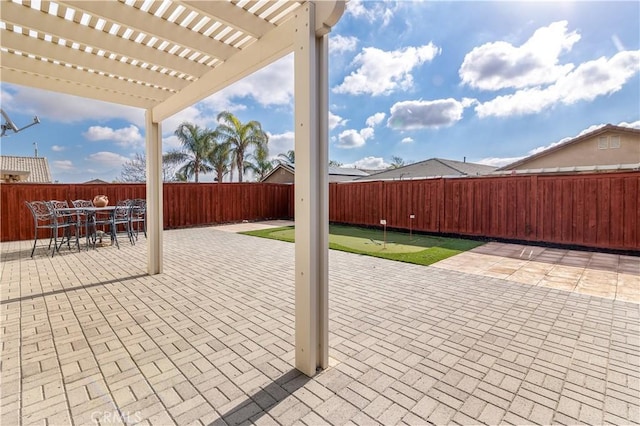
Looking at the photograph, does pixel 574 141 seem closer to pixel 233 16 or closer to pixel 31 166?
pixel 233 16

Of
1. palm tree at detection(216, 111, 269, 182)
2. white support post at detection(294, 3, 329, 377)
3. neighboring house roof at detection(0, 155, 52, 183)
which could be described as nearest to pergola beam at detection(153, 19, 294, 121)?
white support post at detection(294, 3, 329, 377)

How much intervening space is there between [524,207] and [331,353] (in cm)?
689

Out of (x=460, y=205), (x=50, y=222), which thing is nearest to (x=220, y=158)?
(x=50, y=222)

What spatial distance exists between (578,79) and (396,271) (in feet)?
72.7

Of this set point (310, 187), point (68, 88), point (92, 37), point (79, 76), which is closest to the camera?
point (310, 187)

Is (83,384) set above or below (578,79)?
below

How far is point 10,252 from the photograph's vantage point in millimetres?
6289

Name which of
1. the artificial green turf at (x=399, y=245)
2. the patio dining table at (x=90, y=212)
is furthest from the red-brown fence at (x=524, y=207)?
the patio dining table at (x=90, y=212)

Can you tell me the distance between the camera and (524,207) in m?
7.14

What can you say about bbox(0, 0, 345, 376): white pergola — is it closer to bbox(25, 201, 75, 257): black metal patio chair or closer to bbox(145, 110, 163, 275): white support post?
bbox(145, 110, 163, 275): white support post

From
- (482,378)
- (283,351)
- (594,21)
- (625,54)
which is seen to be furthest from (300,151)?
(625,54)

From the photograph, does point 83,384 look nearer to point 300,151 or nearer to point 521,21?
point 300,151

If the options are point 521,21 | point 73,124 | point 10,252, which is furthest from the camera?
point 73,124

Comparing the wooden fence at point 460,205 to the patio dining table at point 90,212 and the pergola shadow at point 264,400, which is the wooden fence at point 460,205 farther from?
the pergola shadow at point 264,400
